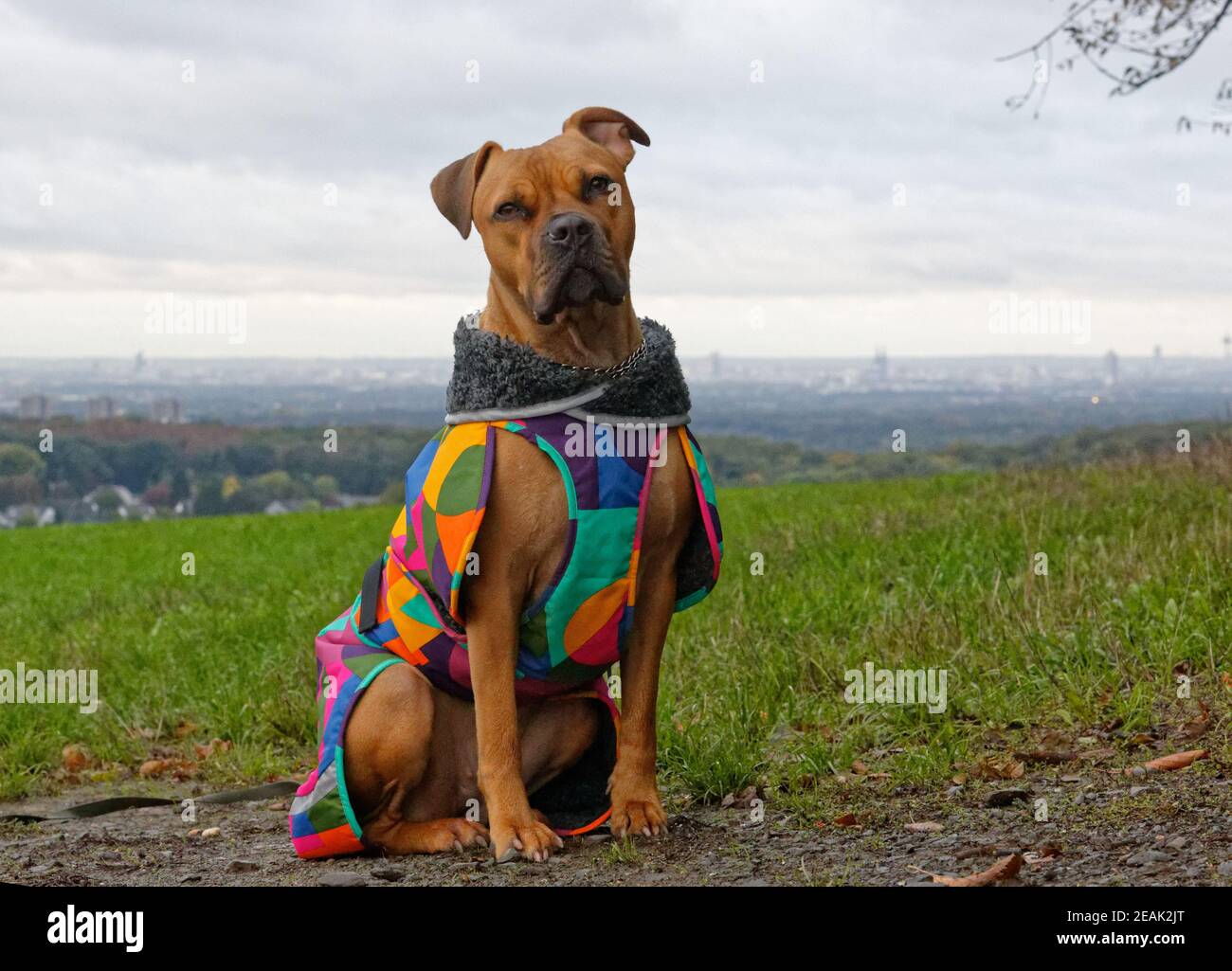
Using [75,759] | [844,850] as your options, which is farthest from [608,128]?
[75,759]

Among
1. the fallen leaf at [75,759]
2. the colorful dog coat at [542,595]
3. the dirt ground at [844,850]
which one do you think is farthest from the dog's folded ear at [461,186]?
the fallen leaf at [75,759]

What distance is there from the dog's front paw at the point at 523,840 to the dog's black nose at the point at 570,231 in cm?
171

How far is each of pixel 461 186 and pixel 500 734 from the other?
1710mm

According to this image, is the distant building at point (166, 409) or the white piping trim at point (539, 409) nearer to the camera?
the white piping trim at point (539, 409)

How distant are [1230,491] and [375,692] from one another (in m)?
6.65

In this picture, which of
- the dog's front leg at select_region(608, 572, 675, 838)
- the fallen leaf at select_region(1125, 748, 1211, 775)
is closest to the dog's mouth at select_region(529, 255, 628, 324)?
the dog's front leg at select_region(608, 572, 675, 838)

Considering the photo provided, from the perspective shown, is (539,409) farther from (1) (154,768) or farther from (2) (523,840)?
(1) (154,768)

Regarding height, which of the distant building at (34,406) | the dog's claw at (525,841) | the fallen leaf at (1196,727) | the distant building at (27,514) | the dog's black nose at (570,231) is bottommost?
the distant building at (27,514)

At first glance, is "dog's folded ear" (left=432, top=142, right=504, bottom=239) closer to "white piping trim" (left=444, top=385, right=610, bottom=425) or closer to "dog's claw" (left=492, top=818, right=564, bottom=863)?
"white piping trim" (left=444, top=385, right=610, bottom=425)

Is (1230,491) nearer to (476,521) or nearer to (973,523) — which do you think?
(973,523)

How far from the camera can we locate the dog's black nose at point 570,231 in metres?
3.86

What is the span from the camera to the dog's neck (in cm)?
406

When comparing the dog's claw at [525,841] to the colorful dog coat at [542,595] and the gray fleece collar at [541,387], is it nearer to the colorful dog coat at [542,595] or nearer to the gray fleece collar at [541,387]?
the colorful dog coat at [542,595]

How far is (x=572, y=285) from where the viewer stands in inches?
153
